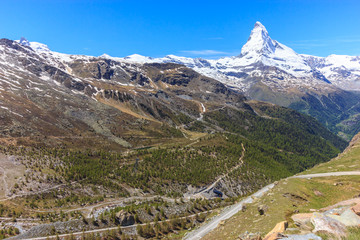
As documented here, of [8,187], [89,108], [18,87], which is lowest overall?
[8,187]

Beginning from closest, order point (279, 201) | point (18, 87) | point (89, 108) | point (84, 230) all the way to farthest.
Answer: point (279, 201)
point (84, 230)
point (18, 87)
point (89, 108)

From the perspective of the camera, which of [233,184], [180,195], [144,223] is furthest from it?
[233,184]

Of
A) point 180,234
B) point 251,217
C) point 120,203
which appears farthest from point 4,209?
point 251,217

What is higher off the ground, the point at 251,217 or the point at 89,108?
the point at 89,108

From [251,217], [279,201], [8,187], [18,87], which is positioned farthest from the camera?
[18,87]

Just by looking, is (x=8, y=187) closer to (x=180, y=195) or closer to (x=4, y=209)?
(x=4, y=209)

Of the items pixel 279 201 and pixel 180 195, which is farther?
pixel 180 195

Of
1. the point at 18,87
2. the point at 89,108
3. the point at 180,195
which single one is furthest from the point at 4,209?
the point at 18,87

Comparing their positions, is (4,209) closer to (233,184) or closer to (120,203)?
(120,203)

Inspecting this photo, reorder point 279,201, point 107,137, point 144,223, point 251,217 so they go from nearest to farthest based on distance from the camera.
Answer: point 251,217 → point 279,201 → point 144,223 → point 107,137
